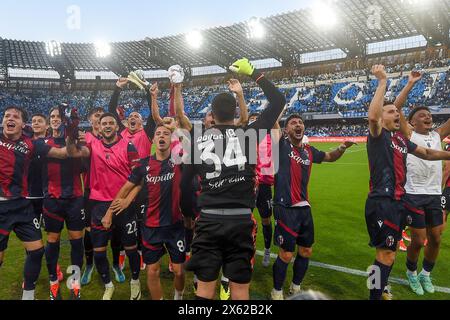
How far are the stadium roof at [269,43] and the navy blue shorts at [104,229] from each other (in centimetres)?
3487

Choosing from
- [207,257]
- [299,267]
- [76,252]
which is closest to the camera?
[207,257]

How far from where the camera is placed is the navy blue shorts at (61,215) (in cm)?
460

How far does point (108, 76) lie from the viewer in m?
57.0

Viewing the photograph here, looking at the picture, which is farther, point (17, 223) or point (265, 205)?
point (265, 205)

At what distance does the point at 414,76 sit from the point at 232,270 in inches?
145

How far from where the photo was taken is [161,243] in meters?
3.92

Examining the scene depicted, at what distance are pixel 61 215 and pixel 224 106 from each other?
122 inches

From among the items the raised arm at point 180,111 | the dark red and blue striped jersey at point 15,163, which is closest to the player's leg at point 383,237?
the raised arm at point 180,111

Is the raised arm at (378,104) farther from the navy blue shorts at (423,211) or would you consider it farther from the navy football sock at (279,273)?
the navy football sock at (279,273)

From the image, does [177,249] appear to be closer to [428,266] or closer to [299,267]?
[299,267]

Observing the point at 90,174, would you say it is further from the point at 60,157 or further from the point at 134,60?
the point at 134,60

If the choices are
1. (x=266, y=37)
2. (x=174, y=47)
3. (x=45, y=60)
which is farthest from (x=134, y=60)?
(x=266, y=37)

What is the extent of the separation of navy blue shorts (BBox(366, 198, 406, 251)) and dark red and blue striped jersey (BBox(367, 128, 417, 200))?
0.10 metres

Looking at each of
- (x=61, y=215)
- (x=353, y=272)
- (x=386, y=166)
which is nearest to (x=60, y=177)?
(x=61, y=215)
